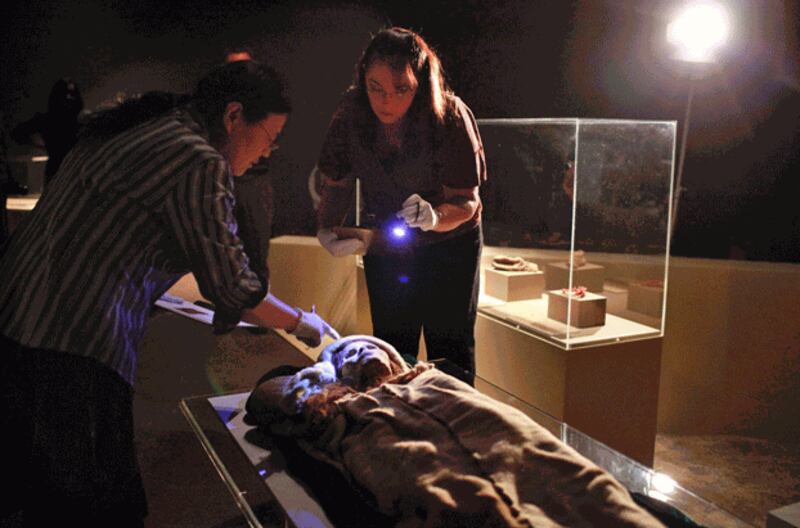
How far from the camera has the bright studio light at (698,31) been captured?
12.0 feet

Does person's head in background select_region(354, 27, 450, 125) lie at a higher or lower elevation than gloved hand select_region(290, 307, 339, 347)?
higher

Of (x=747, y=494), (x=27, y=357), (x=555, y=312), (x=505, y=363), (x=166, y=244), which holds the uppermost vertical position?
(x=166, y=244)

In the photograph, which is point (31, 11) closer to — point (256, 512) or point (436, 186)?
point (436, 186)

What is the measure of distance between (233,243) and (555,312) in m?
1.78

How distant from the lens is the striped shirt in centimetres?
150

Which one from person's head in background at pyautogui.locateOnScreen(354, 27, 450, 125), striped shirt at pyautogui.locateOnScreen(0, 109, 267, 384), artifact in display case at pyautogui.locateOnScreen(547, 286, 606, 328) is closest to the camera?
striped shirt at pyautogui.locateOnScreen(0, 109, 267, 384)

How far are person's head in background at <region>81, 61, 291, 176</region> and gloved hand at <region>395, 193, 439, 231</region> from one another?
70cm

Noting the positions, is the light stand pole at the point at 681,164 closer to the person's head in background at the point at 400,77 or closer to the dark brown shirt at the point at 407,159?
the dark brown shirt at the point at 407,159

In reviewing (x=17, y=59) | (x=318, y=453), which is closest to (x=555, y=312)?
(x=318, y=453)

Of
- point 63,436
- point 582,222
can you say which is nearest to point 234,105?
point 63,436

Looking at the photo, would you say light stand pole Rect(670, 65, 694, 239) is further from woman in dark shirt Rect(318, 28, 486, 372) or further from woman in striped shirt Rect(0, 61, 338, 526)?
woman in striped shirt Rect(0, 61, 338, 526)

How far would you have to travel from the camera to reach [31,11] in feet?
16.9

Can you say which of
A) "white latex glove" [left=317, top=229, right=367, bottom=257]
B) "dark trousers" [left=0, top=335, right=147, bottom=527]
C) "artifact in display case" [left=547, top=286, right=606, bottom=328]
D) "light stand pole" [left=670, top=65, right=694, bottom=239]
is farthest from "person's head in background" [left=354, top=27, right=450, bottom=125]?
"light stand pole" [left=670, top=65, right=694, bottom=239]

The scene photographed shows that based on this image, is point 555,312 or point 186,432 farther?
point 186,432
